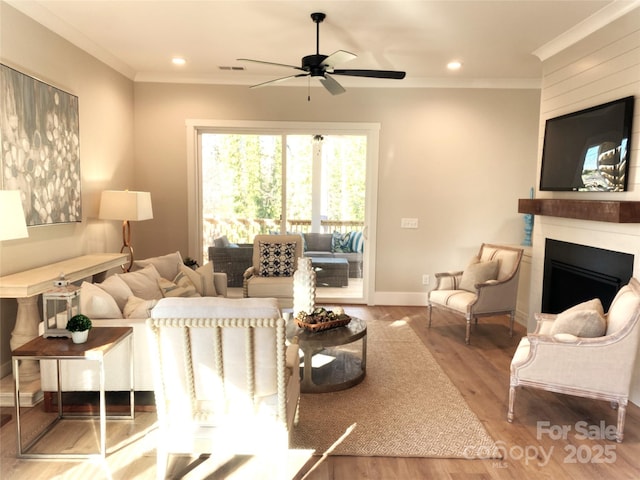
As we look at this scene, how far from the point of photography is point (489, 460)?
8.29 ft

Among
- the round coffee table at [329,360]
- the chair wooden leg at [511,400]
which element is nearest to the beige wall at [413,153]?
the round coffee table at [329,360]

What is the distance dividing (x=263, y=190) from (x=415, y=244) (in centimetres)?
216

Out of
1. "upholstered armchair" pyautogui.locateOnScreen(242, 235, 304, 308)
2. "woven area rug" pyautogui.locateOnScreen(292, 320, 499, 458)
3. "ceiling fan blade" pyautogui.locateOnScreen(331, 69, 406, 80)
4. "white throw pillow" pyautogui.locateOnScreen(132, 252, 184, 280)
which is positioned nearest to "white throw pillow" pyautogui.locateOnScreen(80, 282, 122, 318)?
"white throw pillow" pyautogui.locateOnScreen(132, 252, 184, 280)

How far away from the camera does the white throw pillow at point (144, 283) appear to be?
11.7 feet

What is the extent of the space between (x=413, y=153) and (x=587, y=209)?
2.62 metres

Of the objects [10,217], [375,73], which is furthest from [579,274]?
[10,217]

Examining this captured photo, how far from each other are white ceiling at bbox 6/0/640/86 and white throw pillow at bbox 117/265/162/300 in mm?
2151

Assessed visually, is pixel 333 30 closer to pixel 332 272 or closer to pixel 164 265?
pixel 164 265

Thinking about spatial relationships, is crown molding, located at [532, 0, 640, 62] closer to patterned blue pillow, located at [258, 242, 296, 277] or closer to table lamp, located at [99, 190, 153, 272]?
patterned blue pillow, located at [258, 242, 296, 277]

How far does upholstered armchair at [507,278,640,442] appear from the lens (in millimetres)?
2719

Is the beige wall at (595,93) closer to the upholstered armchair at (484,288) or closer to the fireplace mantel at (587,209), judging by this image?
the fireplace mantel at (587,209)

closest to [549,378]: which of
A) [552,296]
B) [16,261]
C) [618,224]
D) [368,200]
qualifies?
[618,224]

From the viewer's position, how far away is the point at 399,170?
232 inches

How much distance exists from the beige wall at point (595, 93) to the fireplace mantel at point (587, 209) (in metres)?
0.11
